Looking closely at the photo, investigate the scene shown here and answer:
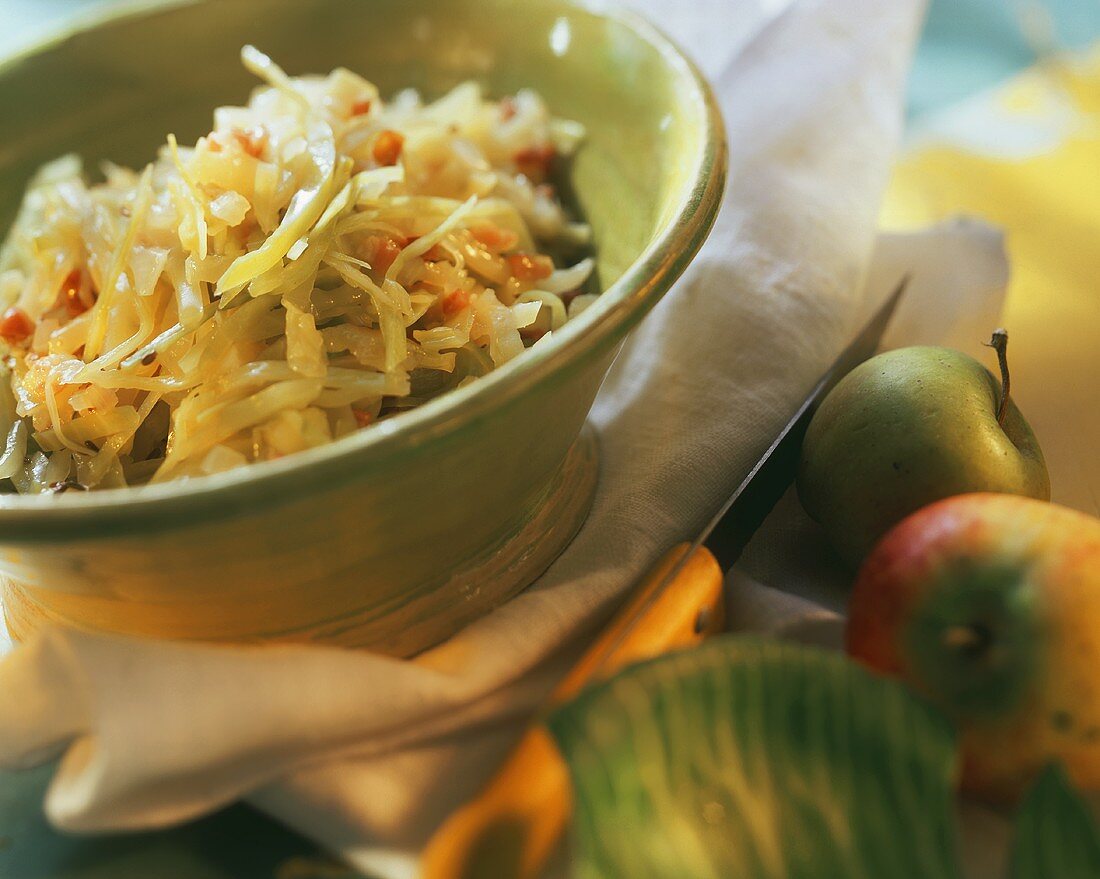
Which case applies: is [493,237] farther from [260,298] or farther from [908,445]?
[908,445]

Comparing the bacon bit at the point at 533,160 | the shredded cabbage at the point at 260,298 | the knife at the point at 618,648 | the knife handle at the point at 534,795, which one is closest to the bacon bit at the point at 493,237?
the shredded cabbage at the point at 260,298

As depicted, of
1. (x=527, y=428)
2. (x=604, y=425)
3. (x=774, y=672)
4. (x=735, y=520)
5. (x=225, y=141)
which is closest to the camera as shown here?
(x=774, y=672)

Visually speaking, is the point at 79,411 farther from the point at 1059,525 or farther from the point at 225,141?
the point at 1059,525

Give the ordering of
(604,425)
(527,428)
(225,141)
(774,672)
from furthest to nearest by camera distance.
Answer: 1. (604,425)
2. (225,141)
3. (527,428)
4. (774,672)

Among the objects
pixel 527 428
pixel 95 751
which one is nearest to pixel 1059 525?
pixel 527 428

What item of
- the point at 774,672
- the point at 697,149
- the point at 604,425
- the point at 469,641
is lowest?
the point at 604,425

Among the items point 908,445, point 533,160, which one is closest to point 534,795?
point 908,445

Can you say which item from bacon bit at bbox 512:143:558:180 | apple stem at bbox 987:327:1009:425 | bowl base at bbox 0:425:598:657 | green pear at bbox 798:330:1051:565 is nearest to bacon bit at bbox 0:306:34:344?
bowl base at bbox 0:425:598:657

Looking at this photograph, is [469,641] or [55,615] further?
[55,615]
